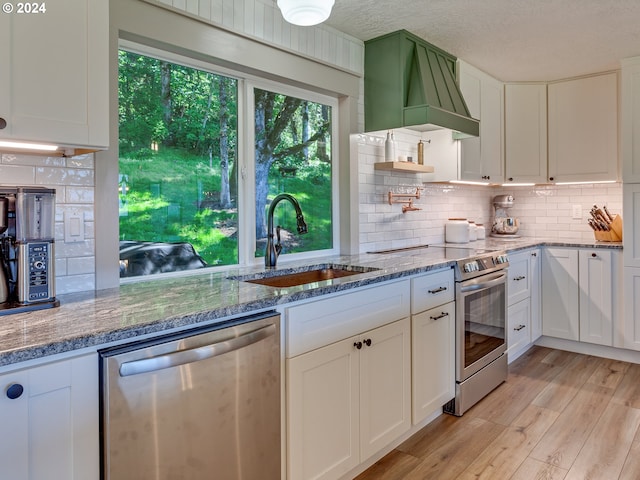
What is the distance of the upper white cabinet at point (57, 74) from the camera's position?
4.23 ft

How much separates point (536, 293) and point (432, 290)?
184 cm

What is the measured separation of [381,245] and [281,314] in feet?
5.65

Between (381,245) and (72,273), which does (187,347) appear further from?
(381,245)

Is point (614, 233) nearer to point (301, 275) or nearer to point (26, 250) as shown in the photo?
point (301, 275)

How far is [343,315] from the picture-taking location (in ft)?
6.26

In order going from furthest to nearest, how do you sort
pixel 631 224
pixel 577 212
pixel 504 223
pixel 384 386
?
pixel 504 223 → pixel 577 212 → pixel 631 224 → pixel 384 386

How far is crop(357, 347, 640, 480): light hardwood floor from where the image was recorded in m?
2.08

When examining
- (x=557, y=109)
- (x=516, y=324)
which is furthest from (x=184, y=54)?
(x=557, y=109)

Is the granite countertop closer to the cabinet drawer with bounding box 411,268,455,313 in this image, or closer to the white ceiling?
the cabinet drawer with bounding box 411,268,455,313

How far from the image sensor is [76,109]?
4.67 feet

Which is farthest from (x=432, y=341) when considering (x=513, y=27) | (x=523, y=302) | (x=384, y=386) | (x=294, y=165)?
(x=513, y=27)

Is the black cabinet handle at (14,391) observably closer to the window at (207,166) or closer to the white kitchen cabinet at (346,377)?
the white kitchen cabinet at (346,377)

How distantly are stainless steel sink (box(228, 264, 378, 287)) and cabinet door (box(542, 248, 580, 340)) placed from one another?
2.28 meters

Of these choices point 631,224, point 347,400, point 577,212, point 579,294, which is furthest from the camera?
Answer: point 577,212
